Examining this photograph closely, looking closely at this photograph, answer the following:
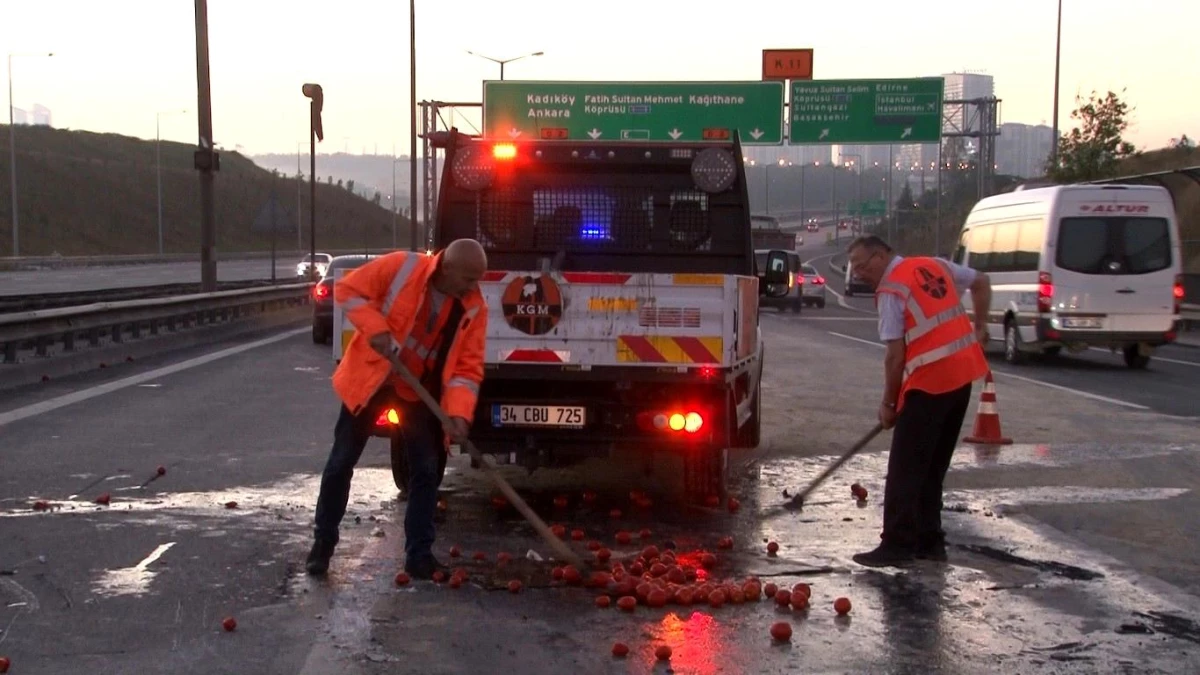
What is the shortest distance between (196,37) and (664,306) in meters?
19.6

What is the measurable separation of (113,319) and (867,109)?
22883 millimetres

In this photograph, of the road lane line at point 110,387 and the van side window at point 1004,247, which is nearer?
the road lane line at point 110,387

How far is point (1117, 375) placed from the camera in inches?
793

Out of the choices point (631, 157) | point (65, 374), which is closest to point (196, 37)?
point (65, 374)

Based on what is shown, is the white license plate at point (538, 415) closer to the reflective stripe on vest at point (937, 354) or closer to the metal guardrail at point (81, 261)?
the reflective stripe on vest at point (937, 354)

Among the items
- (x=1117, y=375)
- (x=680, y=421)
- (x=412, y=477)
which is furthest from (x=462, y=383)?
(x=1117, y=375)

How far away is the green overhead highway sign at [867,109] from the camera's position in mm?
36719

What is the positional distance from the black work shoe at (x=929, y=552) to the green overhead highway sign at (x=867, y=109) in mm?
29930

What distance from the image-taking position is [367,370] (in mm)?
6785

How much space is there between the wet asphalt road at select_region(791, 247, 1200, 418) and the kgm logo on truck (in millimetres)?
8993

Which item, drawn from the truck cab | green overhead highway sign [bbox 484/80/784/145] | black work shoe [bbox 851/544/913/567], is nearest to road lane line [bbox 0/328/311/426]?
the truck cab

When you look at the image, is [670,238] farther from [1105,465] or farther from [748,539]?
[1105,465]

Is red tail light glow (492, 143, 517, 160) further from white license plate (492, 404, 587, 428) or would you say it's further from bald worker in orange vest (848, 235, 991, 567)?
bald worker in orange vest (848, 235, 991, 567)

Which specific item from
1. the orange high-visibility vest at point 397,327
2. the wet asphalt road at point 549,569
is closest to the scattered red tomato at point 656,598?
the wet asphalt road at point 549,569
